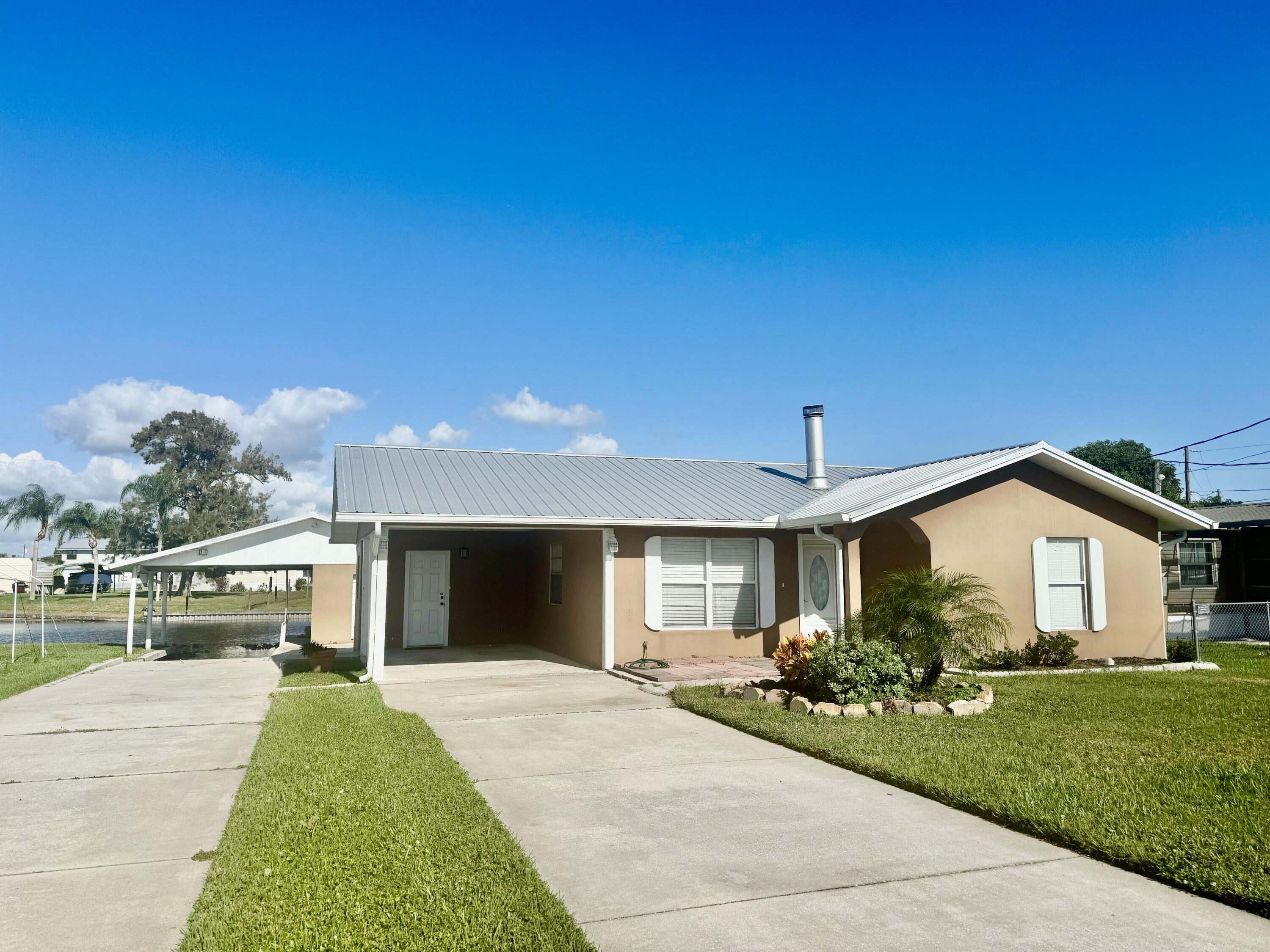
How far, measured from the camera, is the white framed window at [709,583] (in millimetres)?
14148

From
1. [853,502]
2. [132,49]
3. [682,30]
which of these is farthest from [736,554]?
[132,49]

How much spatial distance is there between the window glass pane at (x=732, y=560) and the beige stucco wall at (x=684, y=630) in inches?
5.6

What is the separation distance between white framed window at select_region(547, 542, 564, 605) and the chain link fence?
47.0ft

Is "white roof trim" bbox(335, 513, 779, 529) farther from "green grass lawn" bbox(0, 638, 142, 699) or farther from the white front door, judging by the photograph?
"green grass lawn" bbox(0, 638, 142, 699)

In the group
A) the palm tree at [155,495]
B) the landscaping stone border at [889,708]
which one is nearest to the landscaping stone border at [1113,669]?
the landscaping stone border at [889,708]

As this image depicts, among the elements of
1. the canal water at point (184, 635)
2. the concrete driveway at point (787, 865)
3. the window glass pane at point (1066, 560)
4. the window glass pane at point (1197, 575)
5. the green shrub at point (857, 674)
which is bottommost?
the canal water at point (184, 635)

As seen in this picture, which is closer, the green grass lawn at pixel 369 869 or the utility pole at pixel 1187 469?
the green grass lawn at pixel 369 869

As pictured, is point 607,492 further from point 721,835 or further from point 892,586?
point 721,835

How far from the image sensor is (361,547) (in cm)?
1641

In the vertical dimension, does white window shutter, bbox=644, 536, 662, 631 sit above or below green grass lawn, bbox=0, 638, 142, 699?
above

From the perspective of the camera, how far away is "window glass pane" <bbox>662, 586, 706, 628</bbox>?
1406 cm

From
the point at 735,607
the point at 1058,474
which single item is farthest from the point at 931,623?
the point at 1058,474

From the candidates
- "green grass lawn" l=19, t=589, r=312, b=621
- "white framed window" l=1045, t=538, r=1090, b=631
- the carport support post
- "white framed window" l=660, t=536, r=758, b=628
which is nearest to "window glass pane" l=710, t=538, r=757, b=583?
"white framed window" l=660, t=536, r=758, b=628

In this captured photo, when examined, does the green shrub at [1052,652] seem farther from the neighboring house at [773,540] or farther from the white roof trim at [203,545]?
the white roof trim at [203,545]
